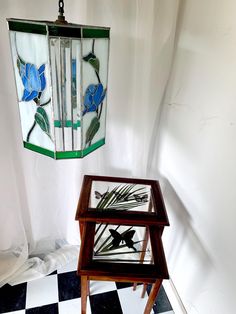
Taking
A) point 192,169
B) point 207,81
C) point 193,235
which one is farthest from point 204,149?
point 193,235

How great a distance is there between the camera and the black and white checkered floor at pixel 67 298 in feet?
3.53

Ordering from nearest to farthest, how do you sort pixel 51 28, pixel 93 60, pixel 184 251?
pixel 51 28
pixel 93 60
pixel 184 251

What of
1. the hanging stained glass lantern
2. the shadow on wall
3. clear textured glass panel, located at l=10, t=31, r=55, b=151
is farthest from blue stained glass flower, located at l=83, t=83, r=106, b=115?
the shadow on wall

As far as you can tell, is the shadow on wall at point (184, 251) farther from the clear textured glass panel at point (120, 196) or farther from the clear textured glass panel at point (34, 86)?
the clear textured glass panel at point (34, 86)

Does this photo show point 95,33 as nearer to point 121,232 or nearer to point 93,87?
point 93,87

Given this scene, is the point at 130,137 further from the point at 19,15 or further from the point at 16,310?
the point at 16,310

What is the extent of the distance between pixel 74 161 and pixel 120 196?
11.7 inches

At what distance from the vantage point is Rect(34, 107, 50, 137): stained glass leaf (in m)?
0.68

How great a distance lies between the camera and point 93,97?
72 centimetres

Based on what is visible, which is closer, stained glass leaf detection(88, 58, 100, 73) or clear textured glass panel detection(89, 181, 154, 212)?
stained glass leaf detection(88, 58, 100, 73)

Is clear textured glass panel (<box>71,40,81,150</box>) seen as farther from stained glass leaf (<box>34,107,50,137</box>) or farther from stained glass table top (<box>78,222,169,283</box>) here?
stained glass table top (<box>78,222,169,283</box>)

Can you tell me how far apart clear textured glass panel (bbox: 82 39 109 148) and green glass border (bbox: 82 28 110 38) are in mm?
11

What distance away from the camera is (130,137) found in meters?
1.13

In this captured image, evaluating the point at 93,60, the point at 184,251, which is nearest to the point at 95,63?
the point at 93,60
